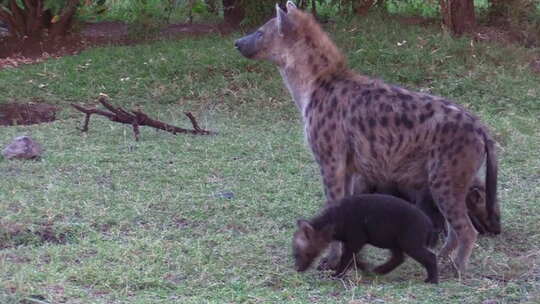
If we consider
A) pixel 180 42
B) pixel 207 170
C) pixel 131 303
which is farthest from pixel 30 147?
pixel 180 42

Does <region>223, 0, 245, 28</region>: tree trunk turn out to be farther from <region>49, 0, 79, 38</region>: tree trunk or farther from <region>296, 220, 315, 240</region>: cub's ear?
<region>296, 220, 315, 240</region>: cub's ear

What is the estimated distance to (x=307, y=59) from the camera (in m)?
5.23

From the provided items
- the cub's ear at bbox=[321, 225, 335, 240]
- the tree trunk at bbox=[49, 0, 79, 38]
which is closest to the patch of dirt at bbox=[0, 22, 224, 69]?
the tree trunk at bbox=[49, 0, 79, 38]

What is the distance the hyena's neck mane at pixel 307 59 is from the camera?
5.16m

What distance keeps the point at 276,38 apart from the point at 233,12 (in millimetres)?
4954

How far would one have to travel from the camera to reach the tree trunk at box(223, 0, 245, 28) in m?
10.2

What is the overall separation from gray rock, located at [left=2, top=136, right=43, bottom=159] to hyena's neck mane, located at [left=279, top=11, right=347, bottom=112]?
6.66ft

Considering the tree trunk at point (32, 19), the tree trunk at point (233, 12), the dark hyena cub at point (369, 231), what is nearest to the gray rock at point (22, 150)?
the dark hyena cub at point (369, 231)

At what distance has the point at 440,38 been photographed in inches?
357

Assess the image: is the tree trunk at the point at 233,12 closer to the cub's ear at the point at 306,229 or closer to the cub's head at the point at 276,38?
the cub's head at the point at 276,38

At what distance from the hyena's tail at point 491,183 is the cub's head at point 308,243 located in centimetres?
90

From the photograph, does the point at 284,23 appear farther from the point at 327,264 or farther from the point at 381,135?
the point at 327,264

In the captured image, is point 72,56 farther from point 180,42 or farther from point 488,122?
point 488,122

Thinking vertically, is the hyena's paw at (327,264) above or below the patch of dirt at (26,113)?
above
